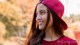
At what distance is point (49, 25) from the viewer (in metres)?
0.98

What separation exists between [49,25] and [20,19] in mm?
518

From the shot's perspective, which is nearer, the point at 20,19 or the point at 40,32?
the point at 40,32

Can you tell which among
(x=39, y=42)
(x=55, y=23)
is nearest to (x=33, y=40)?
(x=39, y=42)

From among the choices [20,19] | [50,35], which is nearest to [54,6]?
[50,35]

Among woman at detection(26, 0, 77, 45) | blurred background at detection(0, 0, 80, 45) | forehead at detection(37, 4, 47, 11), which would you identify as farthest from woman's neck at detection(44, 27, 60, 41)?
blurred background at detection(0, 0, 80, 45)

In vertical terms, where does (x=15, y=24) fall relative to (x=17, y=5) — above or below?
below

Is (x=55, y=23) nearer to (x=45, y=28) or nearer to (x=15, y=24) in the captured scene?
(x=45, y=28)

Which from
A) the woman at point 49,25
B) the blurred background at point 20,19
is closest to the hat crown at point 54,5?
the woman at point 49,25

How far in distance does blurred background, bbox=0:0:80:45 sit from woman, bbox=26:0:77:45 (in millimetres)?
430

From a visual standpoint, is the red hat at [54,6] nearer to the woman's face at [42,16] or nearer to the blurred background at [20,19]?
the woman's face at [42,16]

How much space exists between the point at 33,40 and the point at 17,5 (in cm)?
51

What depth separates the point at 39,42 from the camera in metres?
1.00

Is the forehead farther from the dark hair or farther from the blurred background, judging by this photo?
the blurred background

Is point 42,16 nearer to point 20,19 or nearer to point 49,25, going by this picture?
point 49,25
